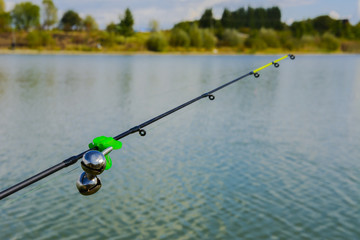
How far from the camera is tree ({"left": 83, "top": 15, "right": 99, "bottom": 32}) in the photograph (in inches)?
7062

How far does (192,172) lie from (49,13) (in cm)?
16555

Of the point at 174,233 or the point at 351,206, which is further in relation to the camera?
the point at 351,206

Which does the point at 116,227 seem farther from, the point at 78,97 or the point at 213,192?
the point at 78,97

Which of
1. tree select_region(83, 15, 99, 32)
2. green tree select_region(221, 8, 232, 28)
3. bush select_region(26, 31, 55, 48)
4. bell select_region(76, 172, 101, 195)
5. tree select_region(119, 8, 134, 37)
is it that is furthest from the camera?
green tree select_region(221, 8, 232, 28)

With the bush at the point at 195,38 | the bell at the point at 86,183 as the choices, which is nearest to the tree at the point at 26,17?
the bush at the point at 195,38

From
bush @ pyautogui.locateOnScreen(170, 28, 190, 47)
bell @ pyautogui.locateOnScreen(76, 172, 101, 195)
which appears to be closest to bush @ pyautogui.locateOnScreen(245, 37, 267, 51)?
bush @ pyautogui.locateOnScreen(170, 28, 190, 47)

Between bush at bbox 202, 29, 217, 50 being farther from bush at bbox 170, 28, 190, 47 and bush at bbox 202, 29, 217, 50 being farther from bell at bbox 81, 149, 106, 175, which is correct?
bell at bbox 81, 149, 106, 175

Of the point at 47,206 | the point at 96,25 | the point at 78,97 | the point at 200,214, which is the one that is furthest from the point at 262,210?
the point at 96,25

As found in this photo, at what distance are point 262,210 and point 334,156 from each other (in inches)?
277

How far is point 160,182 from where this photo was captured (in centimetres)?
1347

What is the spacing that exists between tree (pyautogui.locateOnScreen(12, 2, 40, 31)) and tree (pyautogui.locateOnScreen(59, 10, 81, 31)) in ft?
63.4

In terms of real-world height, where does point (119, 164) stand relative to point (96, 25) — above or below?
below

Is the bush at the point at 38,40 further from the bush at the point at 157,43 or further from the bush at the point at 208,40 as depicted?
the bush at the point at 208,40

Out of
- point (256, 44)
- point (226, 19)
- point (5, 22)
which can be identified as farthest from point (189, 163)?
point (226, 19)
